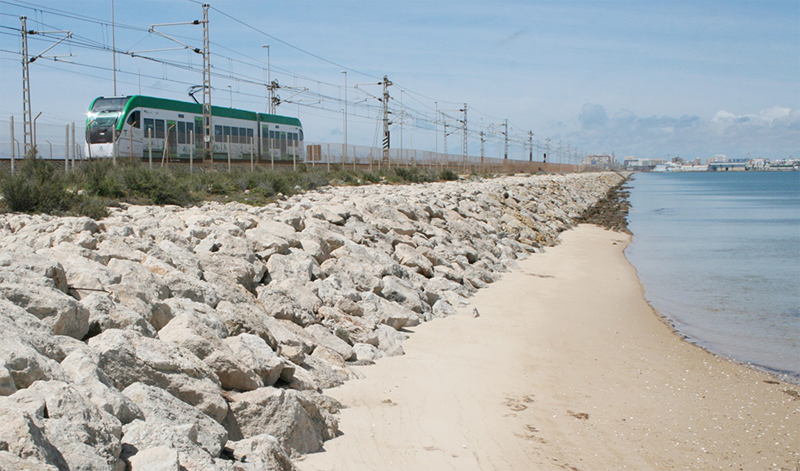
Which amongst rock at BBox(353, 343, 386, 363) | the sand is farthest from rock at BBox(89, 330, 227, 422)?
rock at BBox(353, 343, 386, 363)

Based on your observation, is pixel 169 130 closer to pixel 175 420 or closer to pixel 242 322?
pixel 242 322

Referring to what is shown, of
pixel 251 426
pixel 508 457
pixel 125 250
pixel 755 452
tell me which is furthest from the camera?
pixel 125 250

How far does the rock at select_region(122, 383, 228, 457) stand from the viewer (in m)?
3.15

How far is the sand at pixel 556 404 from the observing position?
4754mm

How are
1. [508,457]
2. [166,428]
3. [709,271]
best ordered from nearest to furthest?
[166,428], [508,457], [709,271]

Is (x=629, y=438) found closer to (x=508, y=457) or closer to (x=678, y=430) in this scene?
(x=678, y=430)

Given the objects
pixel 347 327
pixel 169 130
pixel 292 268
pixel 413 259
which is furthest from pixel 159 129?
pixel 347 327

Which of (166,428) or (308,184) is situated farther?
(308,184)

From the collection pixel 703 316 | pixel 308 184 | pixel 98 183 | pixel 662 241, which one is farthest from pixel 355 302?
pixel 662 241

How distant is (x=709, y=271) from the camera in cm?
1587

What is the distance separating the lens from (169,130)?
2642 centimetres

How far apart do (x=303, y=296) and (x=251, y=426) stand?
299 centimetres

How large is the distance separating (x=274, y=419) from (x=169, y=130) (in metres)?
24.5

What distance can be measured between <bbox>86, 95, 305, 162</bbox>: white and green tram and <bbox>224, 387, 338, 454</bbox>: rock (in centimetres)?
1900
